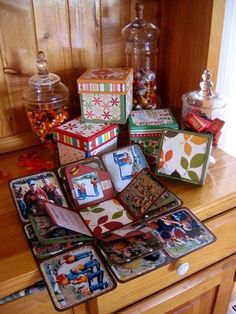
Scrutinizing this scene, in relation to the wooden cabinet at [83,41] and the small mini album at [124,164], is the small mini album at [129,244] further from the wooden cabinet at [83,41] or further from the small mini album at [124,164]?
the wooden cabinet at [83,41]

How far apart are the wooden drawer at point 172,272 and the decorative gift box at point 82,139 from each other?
328 millimetres

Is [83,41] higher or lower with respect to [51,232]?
higher

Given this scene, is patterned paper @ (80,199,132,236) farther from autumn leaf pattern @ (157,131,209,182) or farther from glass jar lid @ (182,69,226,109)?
glass jar lid @ (182,69,226,109)

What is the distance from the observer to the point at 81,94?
938mm

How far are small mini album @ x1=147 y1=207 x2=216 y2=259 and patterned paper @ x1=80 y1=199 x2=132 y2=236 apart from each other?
68mm

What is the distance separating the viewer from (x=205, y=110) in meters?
0.96

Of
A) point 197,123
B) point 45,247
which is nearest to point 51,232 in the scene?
point 45,247

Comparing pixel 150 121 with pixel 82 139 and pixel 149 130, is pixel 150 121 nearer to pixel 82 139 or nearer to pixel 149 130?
pixel 149 130

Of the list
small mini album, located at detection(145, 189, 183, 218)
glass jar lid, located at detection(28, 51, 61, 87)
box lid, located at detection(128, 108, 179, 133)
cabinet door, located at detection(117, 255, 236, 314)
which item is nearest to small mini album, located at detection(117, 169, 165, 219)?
small mini album, located at detection(145, 189, 183, 218)

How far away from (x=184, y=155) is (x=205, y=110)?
0.51 feet

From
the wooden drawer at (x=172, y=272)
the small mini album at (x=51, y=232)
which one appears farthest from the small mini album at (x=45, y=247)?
the wooden drawer at (x=172, y=272)

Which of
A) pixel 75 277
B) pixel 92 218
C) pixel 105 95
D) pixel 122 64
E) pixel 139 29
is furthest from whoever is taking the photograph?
pixel 122 64

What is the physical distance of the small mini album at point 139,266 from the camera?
677 millimetres

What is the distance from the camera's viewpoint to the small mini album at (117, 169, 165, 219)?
0.83 meters
